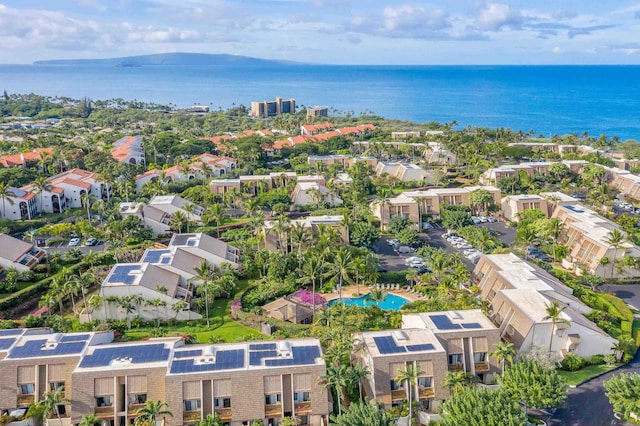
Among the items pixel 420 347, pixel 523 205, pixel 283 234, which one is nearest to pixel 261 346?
pixel 420 347

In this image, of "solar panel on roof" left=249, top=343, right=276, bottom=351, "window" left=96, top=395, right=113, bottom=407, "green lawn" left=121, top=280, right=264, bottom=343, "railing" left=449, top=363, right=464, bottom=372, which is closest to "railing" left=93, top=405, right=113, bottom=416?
"window" left=96, top=395, right=113, bottom=407

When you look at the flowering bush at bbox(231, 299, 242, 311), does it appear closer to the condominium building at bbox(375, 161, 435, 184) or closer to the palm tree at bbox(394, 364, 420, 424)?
the palm tree at bbox(394, 364, 420, 424)

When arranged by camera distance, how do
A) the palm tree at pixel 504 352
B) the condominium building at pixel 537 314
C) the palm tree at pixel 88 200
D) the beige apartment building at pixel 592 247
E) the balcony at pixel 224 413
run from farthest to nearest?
the palm tree at pixel 88 200
the beige apartment building at pixel 592 247
the condominium building at pixel 537 314
the palm tree at pixel 504 352
the balcony at pixel 224 413

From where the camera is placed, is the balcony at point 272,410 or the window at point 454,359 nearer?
the balcony at point 272,410


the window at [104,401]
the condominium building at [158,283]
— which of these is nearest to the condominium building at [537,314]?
the condominium building at [158,283]

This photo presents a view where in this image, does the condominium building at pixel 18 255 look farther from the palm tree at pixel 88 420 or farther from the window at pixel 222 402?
the window at pixel 222 402

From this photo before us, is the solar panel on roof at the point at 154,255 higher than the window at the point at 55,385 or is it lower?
higher

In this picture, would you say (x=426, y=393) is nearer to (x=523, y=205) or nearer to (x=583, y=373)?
(x=583, y=373)
